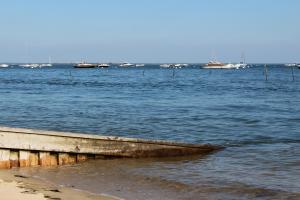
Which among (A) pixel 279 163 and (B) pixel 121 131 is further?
(B) pixel 121 131

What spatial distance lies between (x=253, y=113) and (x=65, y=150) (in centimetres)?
1645

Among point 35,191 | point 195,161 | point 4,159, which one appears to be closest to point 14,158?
point 4,159

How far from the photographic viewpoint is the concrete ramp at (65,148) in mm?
12273

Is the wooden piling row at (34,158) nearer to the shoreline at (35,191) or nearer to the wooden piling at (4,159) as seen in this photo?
the wooden piling at (4,159)

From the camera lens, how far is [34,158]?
12719 mm

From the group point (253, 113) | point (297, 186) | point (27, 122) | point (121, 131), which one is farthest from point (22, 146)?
point (253, 113)

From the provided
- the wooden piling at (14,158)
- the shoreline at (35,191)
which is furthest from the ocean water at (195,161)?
the shoreline at (35,191)

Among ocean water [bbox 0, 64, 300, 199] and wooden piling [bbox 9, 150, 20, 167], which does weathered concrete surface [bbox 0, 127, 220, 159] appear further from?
ocean water [bbox 0, 64, 300, 199]

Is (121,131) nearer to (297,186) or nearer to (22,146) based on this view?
(22,146)

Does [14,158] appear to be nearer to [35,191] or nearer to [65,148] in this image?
[65,148]

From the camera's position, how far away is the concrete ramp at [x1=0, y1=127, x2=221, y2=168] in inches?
483

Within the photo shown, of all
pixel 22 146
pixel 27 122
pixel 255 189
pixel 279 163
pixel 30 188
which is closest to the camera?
pixel 30 188

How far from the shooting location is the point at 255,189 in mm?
10711

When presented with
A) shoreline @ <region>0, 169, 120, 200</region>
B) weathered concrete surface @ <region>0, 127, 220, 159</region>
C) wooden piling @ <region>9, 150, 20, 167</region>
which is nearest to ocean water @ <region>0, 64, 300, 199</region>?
weathered concrete surface @ <region>0, 127, 220, 159</region>
